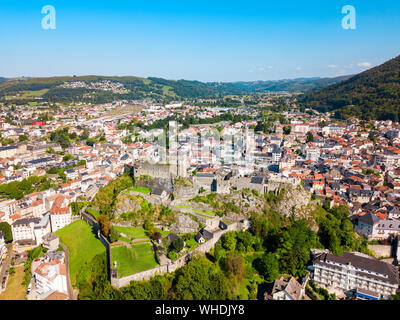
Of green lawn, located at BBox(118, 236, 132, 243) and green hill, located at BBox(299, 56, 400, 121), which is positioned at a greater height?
green hill, located at BBox(299, 56, 400, 121)

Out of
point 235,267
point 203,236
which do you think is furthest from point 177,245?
point 235,267

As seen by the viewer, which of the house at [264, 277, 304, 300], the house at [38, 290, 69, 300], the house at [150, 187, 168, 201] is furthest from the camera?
the house at [150, 187, 168, 201]

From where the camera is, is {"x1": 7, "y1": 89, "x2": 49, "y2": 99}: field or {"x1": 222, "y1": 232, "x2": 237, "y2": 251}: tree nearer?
{"x1": 222, "y1": 232, "x2": 237, "y2": 251}: tree

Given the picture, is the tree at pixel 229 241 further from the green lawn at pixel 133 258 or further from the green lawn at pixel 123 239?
the green lawn at pixel 123 239

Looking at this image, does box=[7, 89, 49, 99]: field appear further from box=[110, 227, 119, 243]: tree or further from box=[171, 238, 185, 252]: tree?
box=[171, 238, 185, 252]: tree

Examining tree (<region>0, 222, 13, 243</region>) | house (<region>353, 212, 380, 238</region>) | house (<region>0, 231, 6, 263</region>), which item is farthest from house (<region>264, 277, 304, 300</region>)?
tree (<region>0, 222, 13, 243</region>)

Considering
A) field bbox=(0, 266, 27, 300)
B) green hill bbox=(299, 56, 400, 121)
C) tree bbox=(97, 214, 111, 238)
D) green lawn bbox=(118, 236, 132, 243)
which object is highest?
green hill bbox=(299, 56, 400, 121)

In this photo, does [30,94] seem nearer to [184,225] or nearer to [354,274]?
[184,225]

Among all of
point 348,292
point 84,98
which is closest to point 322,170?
point 348,292
